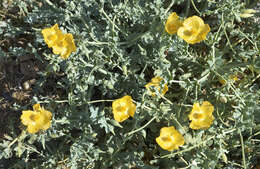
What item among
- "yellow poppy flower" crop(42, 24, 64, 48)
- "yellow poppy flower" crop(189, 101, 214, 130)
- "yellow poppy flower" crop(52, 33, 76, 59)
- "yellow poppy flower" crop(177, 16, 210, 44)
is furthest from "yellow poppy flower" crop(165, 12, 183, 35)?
"yellow poppy flower" crop(42, 24, 64, 48)

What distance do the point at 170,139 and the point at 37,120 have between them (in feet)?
3.15

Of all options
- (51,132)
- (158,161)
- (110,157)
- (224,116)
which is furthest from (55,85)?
(224,116)

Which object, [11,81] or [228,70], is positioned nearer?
[228,70]

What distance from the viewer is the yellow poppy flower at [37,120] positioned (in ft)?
7.60

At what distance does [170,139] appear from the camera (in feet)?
7.48

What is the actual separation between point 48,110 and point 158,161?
1053 millimetres

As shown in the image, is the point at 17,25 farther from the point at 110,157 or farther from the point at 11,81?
the point at 110,157

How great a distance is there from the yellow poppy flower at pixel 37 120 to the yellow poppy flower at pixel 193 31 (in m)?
1.15

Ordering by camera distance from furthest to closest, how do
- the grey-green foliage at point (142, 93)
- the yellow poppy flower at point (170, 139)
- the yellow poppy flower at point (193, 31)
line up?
the grey-green foliage at point (142, 93), the yellow poppy flower at point (193, 31), the yellow poppy flower at point (170, 139)

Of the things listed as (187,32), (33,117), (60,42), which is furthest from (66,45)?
(187,32)

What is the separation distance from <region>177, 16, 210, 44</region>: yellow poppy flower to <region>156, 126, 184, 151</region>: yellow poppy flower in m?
0.67

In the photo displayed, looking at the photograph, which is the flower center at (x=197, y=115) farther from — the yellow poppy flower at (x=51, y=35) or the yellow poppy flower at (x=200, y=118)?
the yellow poppy flower at (x=51, y=35)

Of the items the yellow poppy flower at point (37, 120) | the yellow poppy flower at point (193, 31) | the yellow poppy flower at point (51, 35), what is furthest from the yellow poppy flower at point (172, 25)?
the yellow poppy flower at point (37, 120)

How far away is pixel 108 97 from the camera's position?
3.12 m
